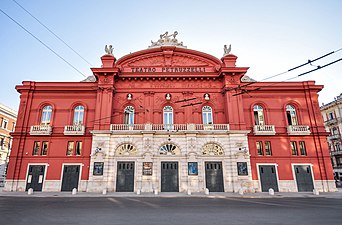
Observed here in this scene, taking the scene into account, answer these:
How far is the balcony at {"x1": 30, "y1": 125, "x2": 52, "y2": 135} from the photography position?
76.3 ft

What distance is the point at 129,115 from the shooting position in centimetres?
2509

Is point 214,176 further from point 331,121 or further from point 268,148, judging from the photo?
point 331,121

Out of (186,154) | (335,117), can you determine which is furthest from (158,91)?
(335,117)

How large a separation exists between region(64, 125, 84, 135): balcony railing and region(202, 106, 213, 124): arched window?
49.2 feet

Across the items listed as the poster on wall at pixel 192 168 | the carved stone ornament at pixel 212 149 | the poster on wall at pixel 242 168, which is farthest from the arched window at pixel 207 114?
the poster on wall at pixel 242 168

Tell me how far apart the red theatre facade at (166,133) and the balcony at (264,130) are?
0.11m

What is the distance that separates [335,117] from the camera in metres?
42.3


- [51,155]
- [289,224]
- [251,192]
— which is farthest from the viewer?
[51,155]

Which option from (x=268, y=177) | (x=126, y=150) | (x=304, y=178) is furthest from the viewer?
(x=126, y=150)

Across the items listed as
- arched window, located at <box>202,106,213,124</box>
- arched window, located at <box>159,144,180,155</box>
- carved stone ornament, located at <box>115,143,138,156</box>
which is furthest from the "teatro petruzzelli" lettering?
carved stone ornament, located at <box>115,143,138,156</box>

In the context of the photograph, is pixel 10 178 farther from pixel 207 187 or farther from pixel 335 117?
pixel 335 117

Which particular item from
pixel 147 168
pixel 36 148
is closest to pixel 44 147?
pixel 36 148

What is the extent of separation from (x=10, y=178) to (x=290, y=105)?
34.8m

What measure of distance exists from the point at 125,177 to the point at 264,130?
17.2 meters
